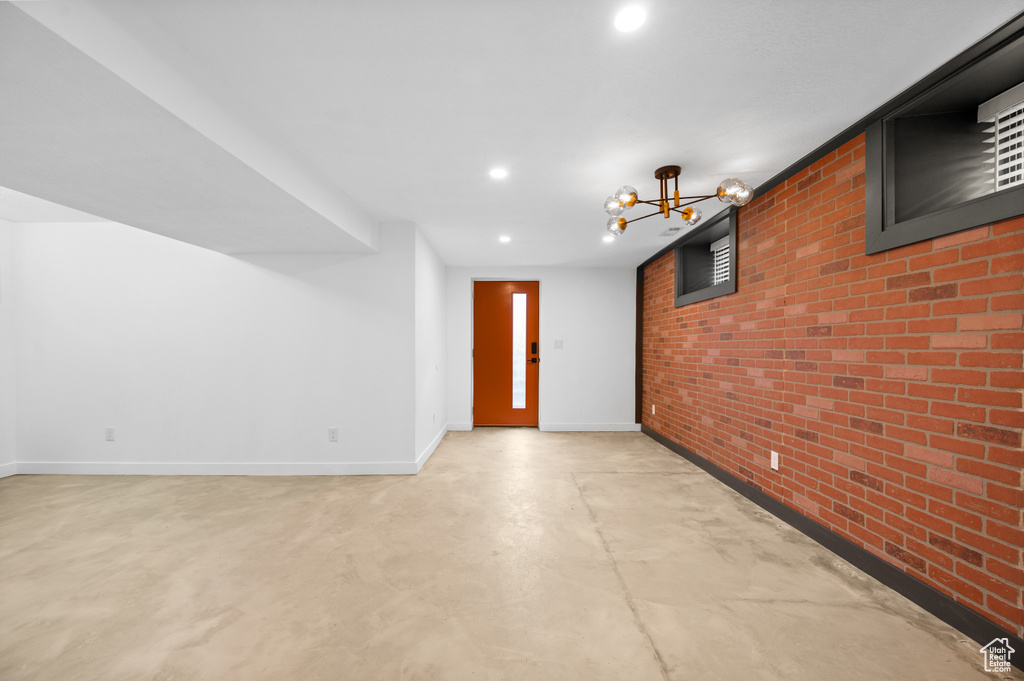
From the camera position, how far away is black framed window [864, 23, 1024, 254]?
1.70 meters

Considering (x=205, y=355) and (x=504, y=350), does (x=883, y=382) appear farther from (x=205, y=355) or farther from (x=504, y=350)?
(x=205, y=355)

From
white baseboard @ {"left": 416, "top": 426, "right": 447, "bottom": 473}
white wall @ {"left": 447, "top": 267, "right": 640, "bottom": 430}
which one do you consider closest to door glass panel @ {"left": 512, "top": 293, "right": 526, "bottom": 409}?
white wall @ {"left": 447, "top": 267, "right": 640, "bottom": 430}

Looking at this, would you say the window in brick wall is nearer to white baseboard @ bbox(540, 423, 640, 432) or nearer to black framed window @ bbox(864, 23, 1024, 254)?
black framed window @ bbox(864, 23, 1024, 254)

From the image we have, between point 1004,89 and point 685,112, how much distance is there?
1.36 m

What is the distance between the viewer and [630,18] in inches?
57.7

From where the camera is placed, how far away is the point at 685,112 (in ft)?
6.87

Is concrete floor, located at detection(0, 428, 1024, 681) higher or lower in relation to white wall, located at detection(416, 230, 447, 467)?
lower

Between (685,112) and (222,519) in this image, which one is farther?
(222,519)

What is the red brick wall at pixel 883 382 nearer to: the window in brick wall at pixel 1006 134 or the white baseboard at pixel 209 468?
the window in brick wall at pixel 1006 134

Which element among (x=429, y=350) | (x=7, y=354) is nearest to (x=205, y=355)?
(x=7, y=354)

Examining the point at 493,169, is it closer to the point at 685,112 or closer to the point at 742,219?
the point at 685,112

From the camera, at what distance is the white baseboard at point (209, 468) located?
408cm

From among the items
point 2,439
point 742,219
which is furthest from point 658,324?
point 2,439

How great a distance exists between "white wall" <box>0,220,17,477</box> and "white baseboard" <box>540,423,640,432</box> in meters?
6.04
